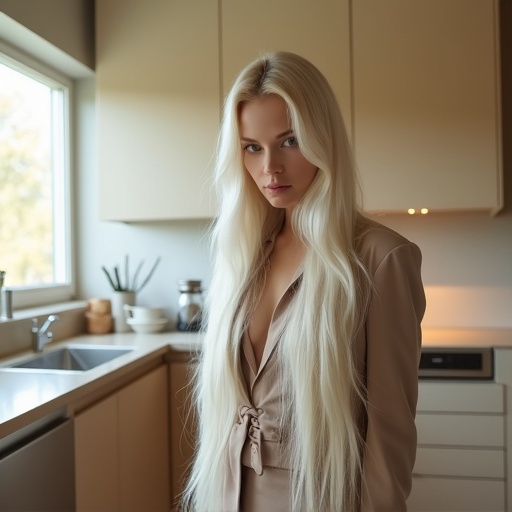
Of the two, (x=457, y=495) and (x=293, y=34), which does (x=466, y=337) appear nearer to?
(x=457, y=495)

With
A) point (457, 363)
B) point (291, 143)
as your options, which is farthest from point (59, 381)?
point (457, 363)

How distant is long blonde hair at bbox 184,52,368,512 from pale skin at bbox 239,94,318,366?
20 mm

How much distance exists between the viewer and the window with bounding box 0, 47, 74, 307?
2.39m

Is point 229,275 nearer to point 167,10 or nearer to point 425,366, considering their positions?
point 425,366

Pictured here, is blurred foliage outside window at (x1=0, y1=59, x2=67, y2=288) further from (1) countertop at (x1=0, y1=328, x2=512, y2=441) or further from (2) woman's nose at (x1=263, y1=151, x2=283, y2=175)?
(2) woman's nose at (x1=263, y1=151, x2=283, y2=175)

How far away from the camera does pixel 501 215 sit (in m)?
2.64

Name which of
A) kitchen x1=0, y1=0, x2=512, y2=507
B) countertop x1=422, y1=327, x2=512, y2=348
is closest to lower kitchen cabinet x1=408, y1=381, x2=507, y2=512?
countertop x1=422, y1=327, x2=512, y2=348

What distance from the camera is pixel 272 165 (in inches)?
40.6

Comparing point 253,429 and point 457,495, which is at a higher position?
point 253,429

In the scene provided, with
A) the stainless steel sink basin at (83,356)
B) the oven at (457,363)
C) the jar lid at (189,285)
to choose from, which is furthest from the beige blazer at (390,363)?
the jar lid at (189,285)

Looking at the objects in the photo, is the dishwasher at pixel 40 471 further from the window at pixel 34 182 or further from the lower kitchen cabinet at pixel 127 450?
the window at pixel 34 182

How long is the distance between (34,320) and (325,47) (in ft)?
5.53

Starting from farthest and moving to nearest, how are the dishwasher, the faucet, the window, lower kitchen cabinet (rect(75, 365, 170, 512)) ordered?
the window, the faucet, lower kitchen cabinet (rect(75, 365, 170, 512)), the dishwasher

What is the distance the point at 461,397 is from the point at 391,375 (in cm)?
140
